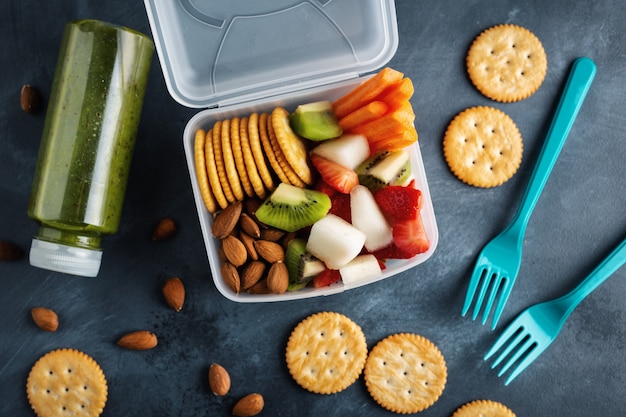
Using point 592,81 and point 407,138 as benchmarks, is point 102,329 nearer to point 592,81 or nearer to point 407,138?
point 407,138

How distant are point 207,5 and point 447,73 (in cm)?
58

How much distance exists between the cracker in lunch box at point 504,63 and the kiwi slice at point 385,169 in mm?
324

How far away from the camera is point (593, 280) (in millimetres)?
1408

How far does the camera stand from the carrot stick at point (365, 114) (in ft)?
3.85

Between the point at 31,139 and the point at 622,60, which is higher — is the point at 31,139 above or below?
below

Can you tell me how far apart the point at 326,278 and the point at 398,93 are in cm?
41

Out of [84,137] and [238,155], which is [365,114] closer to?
[238,155]

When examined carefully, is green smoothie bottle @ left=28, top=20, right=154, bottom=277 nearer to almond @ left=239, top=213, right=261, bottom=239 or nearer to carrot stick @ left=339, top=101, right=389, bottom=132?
almond @ left=239, top=213, right=261, bottom=239

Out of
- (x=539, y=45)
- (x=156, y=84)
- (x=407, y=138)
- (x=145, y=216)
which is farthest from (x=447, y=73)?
(x=145, y=216)

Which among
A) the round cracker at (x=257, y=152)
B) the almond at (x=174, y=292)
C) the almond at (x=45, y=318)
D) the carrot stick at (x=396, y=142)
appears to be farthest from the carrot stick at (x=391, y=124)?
the almond at (x=45, y=318)

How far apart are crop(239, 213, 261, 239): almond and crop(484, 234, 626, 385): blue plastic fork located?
64 centimetres

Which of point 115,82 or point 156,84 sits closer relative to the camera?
point 115,82

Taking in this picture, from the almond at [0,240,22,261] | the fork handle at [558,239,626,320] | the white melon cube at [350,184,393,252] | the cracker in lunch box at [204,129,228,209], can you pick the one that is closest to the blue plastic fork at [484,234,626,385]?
the fork handle at [558,239,626,320]

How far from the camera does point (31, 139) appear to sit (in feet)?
4.58
